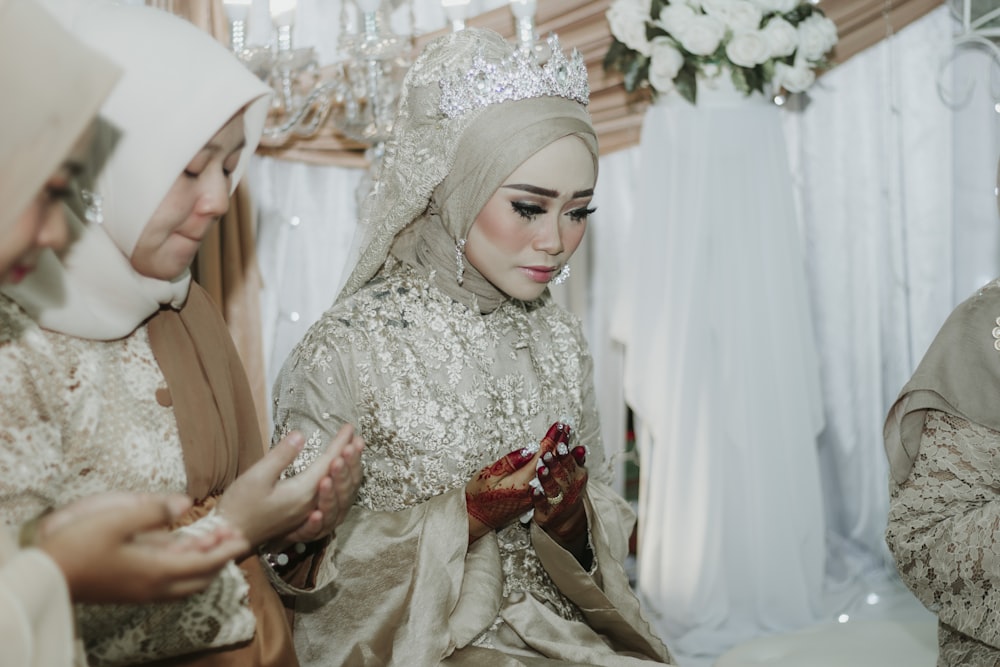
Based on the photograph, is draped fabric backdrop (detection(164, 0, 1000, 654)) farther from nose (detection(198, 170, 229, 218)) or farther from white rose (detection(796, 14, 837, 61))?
nose (detection(198, 170, 229, 218))

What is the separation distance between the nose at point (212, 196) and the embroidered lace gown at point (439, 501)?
548 millimetres

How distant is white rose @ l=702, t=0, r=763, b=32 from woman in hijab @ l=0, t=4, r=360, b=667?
2.23 metres

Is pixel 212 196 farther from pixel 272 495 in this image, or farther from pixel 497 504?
pixel 497 504

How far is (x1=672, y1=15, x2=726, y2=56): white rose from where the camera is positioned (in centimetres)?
334

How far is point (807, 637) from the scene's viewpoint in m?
2.57

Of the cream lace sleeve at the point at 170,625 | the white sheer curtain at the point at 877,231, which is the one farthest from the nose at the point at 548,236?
the white sheer curtain at the point at 877,231

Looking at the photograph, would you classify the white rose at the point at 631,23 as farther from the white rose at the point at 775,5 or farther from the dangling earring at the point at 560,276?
the dangling earring at the point at 560,276

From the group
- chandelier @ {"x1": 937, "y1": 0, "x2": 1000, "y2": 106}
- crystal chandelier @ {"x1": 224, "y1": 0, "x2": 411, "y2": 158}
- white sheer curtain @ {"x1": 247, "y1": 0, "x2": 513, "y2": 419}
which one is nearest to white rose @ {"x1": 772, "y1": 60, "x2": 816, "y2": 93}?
chandelier @ {"x1": 937, "y1": 0, "x2": 1000, "y2": 106}

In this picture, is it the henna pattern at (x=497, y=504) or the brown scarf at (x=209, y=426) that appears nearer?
the brown scarf at (x=209, y=426)

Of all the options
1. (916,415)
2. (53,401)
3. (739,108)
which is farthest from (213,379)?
(739,108)

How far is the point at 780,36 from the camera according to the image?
3.40 metres

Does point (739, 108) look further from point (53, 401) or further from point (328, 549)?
point (53, 401)

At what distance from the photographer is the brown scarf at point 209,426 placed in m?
1.51

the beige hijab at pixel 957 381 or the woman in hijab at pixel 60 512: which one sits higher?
the woman in hijab at pixel 60 512
